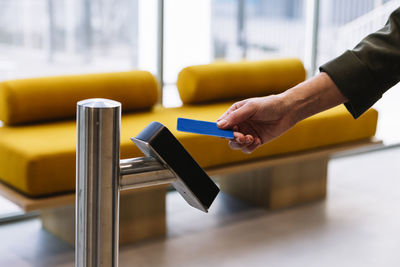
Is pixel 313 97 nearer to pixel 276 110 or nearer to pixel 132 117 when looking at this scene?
pixel 276 110

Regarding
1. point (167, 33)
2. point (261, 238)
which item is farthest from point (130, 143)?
point (167, 33)

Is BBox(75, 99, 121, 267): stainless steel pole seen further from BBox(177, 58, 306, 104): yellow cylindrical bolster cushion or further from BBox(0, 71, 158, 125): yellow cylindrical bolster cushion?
BBox(177, 58, 306, 104): yellow cylindrical bolster cushion

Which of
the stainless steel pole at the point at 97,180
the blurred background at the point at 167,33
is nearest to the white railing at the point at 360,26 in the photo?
the blurred background at the point at 167,33

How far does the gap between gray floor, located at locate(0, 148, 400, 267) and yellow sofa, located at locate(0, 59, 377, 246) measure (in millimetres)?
378

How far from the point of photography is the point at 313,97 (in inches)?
40.2

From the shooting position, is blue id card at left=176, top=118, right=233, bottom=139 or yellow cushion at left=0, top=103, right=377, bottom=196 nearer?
blue id card at left=176, top=118, right=233, bottom=139

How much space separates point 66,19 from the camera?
130 inches

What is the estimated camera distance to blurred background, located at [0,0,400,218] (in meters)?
3.21

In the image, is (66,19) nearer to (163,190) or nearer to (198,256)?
(163,190)

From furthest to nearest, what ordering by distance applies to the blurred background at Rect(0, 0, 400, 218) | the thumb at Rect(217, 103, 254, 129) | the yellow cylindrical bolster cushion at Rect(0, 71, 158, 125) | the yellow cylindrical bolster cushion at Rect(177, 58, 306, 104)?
1. the yellow cylindrical bolster cushion at Rect(177, 58, 306, 104)
2. the blurred background at Rect(0, 0, 400, 218)
3. the yellow cylindrical bolster cushion at Rect(0, 71, 158, 125)
4. the thumb at Rect(217, 103, 254, 129)

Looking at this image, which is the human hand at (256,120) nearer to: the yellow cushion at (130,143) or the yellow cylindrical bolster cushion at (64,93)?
the yellow cushion at (130,143)

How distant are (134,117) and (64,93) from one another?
386 millimetres

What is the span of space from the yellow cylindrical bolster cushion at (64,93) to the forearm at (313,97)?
1.87m

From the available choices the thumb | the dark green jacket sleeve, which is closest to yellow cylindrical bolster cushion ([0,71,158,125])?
the thumb
